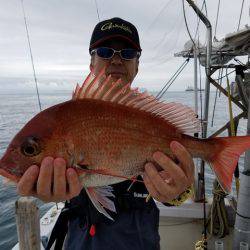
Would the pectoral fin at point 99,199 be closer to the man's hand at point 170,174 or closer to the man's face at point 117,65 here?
the man's hand at point 170,174

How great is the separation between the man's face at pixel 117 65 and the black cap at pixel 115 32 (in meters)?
0.05

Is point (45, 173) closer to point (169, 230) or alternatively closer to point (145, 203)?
point (145, 203)

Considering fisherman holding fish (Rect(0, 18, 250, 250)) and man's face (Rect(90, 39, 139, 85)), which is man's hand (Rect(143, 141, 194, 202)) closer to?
fisherman holding fish (Rect(0, 18, 250, 250))

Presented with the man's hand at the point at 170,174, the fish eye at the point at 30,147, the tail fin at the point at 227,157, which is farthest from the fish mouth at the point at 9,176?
the tail fin at the point at 227,157

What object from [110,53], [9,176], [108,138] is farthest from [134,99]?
[110,53]

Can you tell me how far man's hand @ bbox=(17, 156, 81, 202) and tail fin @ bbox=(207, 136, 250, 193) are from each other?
0.79m

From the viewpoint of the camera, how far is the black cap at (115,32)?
8.30 ft

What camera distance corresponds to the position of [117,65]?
2.51 meters

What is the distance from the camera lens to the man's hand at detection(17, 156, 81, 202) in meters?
1.63

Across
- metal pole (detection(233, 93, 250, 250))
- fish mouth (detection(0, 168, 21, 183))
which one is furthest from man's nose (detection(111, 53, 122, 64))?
metal pole (detection(233, 93, 250, 250))

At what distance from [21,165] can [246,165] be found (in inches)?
109

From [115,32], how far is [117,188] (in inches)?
48.7

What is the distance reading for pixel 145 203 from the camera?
2232 mm

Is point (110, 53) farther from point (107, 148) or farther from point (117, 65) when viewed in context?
point (107, 148)
